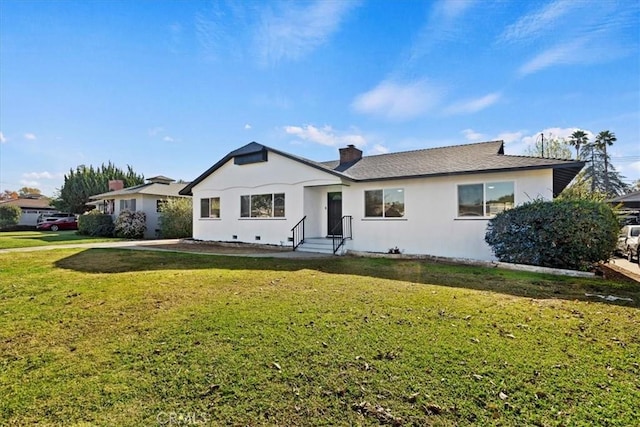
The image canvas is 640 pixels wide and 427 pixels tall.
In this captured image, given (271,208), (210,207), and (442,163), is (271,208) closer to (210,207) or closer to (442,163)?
(210,207)

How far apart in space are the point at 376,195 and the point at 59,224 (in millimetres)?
32607

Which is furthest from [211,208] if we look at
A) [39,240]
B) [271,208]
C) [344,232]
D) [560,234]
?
[560,234]

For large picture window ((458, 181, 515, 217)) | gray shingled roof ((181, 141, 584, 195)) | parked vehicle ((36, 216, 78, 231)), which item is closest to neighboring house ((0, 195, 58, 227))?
parked vehicle ((36, 216, 78, 231))

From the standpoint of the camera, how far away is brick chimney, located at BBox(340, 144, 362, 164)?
56.5 feet

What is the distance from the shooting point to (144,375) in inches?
136

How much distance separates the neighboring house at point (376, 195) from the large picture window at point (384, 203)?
0.14 feet

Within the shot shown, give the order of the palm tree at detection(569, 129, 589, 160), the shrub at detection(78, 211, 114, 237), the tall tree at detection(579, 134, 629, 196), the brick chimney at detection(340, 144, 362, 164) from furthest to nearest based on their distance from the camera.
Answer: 1. the tall tree at detection(579, 134, 629, 196)
2. the palm tree at detection(569, 129, 589, 160)
3. the shrub at detection(78, 211, 114, 237)
4. the brick chimney at detection(340, 144, 362, 164)

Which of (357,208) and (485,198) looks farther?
Result: (357,208)

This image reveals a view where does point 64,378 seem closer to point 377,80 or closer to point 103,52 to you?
point 103,52

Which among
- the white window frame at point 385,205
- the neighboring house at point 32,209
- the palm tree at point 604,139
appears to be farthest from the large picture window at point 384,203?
the palm tree at point 604,139

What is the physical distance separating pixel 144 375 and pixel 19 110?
17.7 metres

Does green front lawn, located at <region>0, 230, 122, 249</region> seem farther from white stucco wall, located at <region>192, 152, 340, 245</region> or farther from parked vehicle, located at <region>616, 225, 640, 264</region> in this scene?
parked vehicle, located at <region>616, 225, 640, 264</region>

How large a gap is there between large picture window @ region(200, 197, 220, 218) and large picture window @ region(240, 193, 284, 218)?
1.96 m

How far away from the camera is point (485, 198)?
457 inches
